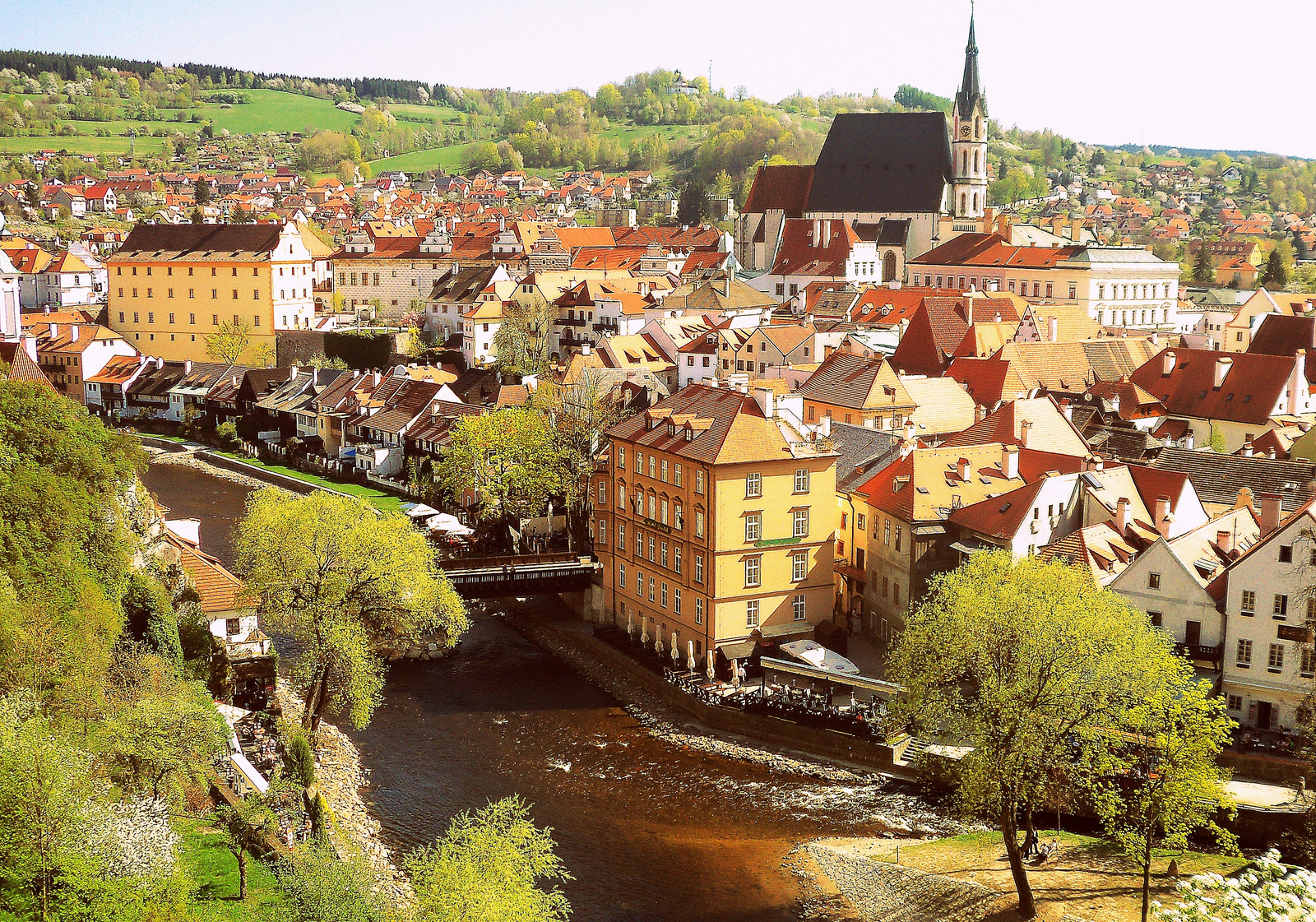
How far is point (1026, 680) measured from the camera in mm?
18547

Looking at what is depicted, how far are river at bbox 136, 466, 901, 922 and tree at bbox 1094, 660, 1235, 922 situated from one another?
410 cm

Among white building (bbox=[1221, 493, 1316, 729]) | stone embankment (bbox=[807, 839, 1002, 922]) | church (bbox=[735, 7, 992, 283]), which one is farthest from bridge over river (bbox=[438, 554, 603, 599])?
church (bbox=[735, 7, 992, 283])

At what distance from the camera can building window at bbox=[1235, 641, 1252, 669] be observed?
75.7 ft

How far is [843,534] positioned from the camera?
30062mm

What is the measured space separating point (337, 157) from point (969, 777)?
147 meters

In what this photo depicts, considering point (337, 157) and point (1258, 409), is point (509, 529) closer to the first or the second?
point (1258, 409)

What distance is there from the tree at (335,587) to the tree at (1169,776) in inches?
469

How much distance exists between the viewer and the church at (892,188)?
7712 cm

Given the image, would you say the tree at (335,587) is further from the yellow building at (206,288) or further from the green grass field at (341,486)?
the yellow building at (206,288)

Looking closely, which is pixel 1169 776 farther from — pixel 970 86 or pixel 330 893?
pixel 970 86

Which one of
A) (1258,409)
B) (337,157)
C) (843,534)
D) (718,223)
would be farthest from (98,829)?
(337,157)

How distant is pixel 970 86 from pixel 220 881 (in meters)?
70.4

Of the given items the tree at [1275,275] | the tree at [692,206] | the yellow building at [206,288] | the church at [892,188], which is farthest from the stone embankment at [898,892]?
the tree at [692,206]

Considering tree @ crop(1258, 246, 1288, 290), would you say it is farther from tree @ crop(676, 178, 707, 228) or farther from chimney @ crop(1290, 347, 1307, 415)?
chimney @ crop(1290, 347, 1307, 415)
